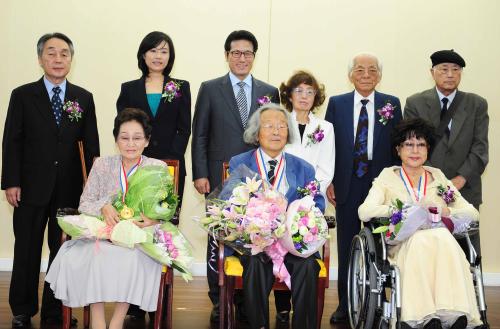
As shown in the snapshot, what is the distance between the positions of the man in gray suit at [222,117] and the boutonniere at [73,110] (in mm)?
774

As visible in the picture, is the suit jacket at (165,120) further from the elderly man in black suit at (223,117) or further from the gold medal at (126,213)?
the gold medal at (126,213)

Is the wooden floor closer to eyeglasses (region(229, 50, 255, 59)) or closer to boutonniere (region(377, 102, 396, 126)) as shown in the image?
boutonniere (region(377, 102, 396, 126))

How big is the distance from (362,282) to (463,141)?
1.40 metres

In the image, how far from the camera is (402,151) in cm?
454

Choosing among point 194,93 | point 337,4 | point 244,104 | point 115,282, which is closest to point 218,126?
point 244,104

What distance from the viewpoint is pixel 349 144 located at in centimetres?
496

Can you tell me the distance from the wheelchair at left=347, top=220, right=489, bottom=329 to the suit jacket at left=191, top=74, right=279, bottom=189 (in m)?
1.05

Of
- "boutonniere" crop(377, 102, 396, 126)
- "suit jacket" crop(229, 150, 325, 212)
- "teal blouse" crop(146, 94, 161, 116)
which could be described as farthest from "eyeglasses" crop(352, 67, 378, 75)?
"teal blouse" crop(146, 94, 161, 116)

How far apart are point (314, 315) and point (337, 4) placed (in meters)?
3.79

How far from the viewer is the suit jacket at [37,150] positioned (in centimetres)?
463

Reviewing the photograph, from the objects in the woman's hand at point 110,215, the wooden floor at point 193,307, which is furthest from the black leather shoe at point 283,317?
the woman's hand at point 110,215

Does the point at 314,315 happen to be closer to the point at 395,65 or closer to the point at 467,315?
the point at 467,315

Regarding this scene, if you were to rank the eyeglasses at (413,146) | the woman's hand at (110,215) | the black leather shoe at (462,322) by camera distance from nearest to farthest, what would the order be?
the black leather shoe at (462,322)
the woman's hand at (110,215)
the eyeglasses at (413,146)

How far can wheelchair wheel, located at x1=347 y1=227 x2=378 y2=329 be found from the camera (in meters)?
4.11
